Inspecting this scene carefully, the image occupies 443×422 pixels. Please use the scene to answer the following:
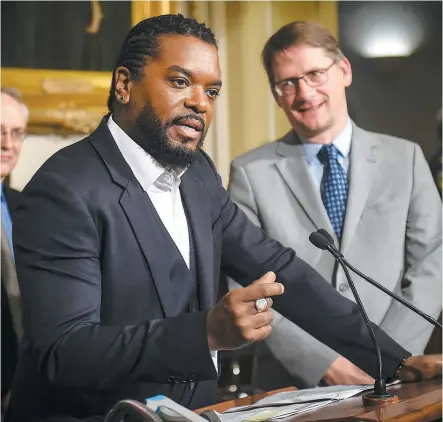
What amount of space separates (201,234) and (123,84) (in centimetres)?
35

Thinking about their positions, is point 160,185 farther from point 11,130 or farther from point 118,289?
point 11,130

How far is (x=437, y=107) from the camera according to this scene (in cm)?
243

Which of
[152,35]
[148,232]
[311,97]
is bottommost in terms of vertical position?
[148,232]

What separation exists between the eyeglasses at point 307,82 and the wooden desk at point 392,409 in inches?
36.2

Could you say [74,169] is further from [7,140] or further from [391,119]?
[391,119]

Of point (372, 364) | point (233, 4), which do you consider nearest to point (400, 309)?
Result: point (372, 364)

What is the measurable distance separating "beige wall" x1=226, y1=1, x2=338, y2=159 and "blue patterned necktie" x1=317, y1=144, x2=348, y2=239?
0.15 m

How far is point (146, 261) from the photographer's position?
61.7 inches

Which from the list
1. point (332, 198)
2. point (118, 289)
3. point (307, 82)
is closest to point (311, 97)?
point (307, 82)

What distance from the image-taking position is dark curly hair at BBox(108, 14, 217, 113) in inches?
64.6

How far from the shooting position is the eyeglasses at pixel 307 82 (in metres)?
2.19

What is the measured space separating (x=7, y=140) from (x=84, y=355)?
3.28ft

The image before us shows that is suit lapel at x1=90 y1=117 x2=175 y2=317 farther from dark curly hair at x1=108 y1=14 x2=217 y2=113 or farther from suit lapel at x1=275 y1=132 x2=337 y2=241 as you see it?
suit lapel at x1=275 y1=132 x2=337 y2=241

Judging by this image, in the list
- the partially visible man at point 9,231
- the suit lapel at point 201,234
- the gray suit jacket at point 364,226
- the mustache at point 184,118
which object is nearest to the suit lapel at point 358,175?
the gray suit jacket at point 364,226
